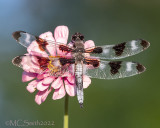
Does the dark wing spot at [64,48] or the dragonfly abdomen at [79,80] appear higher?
the dark wing spot at [64,48]

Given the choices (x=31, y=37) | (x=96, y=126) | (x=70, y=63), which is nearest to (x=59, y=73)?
(x=70, y=63)

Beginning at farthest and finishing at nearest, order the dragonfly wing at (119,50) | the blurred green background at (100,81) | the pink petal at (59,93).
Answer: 1. the blurred green background at (100,81)
2. the dragonfly wing at (119,50)
3. the pink petal at (59,93)

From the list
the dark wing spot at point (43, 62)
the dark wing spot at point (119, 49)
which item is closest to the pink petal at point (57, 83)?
the dark wing spot at point (43, 62)

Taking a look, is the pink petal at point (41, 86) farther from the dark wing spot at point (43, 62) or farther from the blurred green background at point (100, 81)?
the blurred green background at point (100, 81)

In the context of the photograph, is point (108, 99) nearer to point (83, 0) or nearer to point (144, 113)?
point (144, 113)

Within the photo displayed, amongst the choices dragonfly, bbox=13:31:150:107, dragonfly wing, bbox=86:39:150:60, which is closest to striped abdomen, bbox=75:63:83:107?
dragonfly, bbox=13:31:150:107

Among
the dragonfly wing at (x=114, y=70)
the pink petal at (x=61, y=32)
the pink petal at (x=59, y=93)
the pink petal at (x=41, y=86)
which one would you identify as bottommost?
the pink petal at (x=59, y=93)

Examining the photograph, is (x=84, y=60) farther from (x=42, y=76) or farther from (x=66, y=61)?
(x=42, y=76)
